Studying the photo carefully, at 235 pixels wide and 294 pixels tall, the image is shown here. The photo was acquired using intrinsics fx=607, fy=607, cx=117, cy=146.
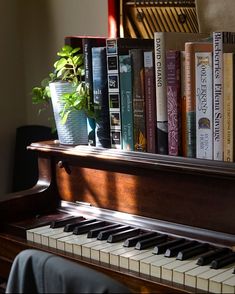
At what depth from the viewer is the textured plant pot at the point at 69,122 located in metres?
2.12

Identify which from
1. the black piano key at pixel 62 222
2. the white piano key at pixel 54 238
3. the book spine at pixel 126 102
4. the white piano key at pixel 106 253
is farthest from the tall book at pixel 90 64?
the white piano key at pixel 106 253

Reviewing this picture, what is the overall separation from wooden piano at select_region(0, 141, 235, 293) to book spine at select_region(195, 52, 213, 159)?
6cm

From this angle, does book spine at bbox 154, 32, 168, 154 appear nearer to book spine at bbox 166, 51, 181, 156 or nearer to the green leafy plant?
book spine at bbox 166, 51, 181, 156

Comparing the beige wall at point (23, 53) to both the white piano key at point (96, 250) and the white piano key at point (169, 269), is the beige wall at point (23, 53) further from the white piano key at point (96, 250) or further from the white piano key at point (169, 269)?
the white piano key at point (169, 269)

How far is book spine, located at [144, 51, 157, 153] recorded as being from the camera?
1879mm

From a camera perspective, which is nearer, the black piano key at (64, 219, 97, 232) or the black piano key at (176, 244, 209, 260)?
the black piano key at (176, 244, 209, 260)

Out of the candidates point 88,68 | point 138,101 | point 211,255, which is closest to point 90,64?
point 88,68

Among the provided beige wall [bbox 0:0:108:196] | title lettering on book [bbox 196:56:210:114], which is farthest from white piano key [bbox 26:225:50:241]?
beige wall [bbox 0:0:108:196]

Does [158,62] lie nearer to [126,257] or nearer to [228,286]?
[126,257]

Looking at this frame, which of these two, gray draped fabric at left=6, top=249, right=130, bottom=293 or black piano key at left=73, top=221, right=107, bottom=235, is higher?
gray draped fabric at left=6, top=249, right=130, bottom=293

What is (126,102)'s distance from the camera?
1.96 m

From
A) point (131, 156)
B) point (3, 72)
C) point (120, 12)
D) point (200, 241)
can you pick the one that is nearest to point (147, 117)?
point (131, 156)

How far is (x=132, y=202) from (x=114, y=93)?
36 centimetres

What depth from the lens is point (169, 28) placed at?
2.23m
